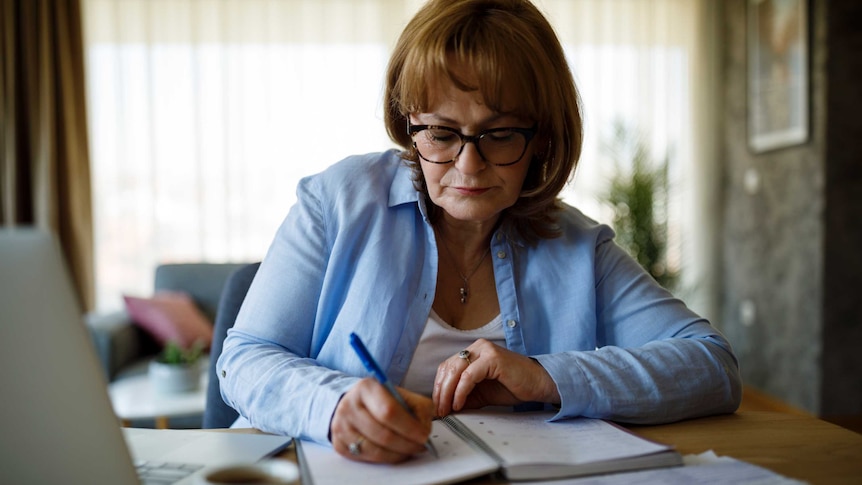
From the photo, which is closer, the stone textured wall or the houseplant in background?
the stone textured wall

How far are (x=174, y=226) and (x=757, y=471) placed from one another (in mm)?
4228

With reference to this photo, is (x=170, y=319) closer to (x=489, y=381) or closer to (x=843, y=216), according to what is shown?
(x=489, y=381)

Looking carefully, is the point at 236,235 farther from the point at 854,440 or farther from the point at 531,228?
the point at 854,440

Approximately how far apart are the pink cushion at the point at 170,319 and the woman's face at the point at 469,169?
92.8 inches

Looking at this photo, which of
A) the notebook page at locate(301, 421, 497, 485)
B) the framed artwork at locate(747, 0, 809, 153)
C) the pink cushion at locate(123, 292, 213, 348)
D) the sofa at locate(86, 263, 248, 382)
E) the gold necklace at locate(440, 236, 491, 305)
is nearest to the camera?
the notebook page at locate(301, 421, 497, 485)

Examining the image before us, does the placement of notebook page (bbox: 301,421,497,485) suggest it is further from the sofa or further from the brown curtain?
the brown curtain

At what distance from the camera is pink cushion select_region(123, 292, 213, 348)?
10.7ft

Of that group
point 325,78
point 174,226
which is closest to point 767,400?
point 325,78

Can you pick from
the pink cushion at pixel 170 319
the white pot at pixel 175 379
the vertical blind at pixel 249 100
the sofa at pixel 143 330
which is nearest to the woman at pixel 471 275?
the white pot at pixel 175 379

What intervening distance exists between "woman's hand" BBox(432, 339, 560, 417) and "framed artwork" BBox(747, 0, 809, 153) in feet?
9.91

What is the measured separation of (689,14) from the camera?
4.66 metres

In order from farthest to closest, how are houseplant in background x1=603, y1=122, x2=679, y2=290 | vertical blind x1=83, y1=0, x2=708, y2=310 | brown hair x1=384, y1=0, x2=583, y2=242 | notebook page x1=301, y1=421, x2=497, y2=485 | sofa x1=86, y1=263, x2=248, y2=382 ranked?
vertical blind x1=83, y1=0, x2=708, y2=310, houseplant in background x1=603, y1=122, x2=679, y2=290, sofa x1=86, y1=263, x2=248, y2=382, brown hair x1=384, y1=0, x2=583, y2=242, notebook page x1=301, y1=421, x2=497, y2=485

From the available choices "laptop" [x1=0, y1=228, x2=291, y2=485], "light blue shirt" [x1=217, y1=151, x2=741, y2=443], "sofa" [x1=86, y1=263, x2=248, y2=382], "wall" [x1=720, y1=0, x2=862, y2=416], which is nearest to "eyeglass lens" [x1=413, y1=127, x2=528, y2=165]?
"light blue shirt" [x1=217, y1=151, x2=741, y2=443]

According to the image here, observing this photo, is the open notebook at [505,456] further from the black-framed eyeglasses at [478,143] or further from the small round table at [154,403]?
the small round table at [154,403]
